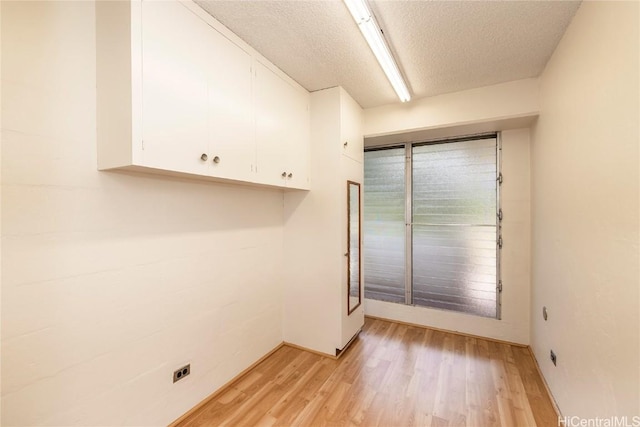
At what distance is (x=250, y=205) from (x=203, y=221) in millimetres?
528

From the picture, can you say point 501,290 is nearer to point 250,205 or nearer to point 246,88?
point 250,205

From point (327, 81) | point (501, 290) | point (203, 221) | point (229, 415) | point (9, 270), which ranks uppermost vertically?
point (327, 81)

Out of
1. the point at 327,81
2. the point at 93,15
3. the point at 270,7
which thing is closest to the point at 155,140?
the point at 93,15

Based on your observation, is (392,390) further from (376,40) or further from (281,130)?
(376,40)

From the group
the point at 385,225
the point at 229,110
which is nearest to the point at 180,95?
the point at 229,110

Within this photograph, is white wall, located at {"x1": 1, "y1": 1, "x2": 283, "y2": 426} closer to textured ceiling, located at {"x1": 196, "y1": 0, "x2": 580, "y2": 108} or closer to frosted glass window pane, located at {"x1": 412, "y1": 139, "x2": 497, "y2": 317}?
textured ceiling, located at {"x1": 196, "y1": 0, "x2": 580, "y2": 108}

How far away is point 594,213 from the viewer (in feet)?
4.72

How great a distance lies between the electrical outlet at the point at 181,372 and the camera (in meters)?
1.82

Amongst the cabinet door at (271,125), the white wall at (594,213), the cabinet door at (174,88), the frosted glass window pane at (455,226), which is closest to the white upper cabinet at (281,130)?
the cabinet door at (271,125)

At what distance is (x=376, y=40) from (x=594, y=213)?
5.49ft

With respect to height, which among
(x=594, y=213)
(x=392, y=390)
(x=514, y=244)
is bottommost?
(x=392, y=390)

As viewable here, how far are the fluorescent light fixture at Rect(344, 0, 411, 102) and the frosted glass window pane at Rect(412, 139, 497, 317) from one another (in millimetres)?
1179

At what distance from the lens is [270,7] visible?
1650 mm

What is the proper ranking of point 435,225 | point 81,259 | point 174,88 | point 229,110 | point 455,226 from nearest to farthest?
point 81,259
point 174,88
point 229,110
point 455,226
point 435,225
